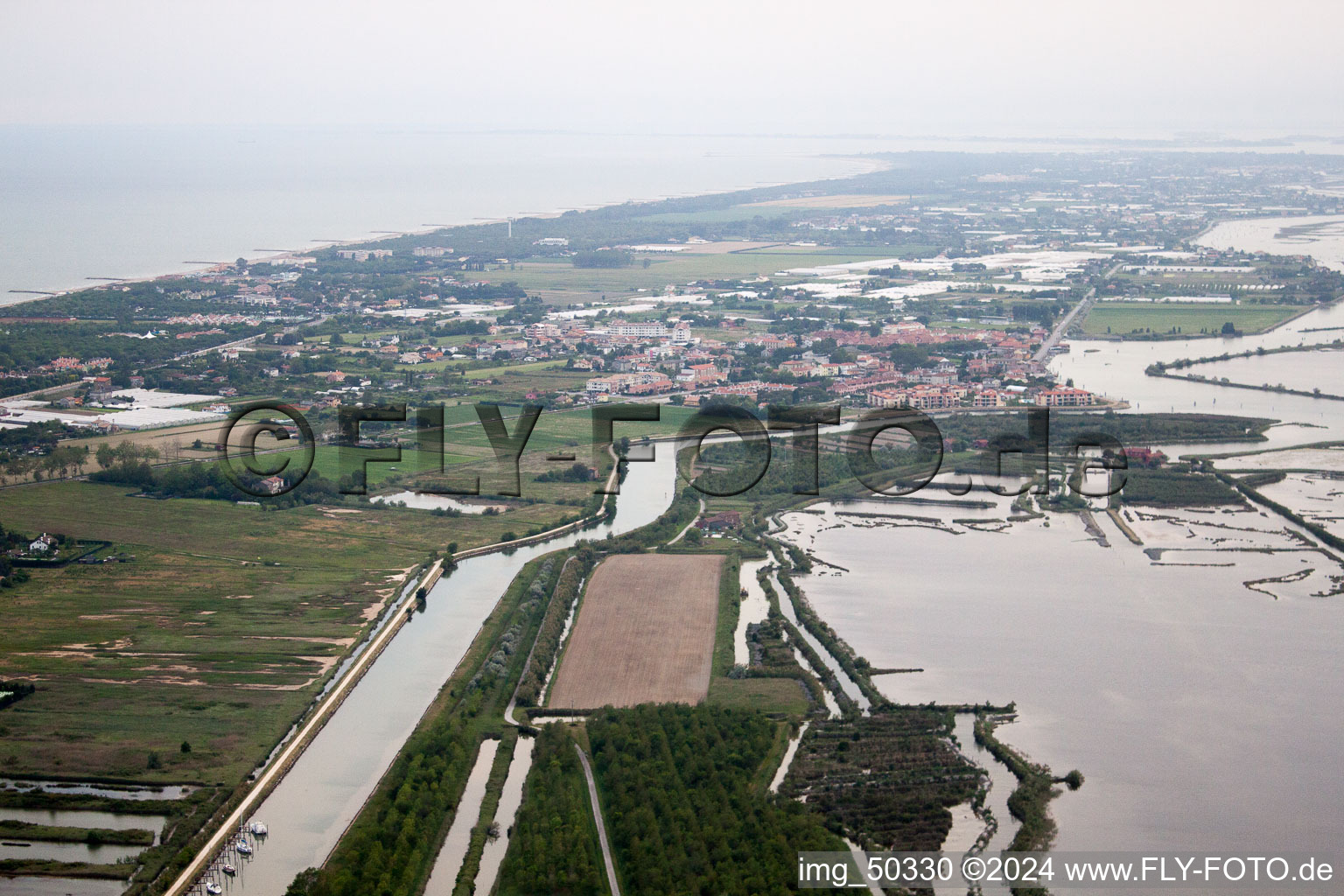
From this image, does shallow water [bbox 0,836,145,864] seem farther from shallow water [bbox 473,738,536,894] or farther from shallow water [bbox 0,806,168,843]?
shallow water [bbox 473,738,536,894]

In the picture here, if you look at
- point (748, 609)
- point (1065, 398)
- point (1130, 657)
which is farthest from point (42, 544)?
point (1065, 398)

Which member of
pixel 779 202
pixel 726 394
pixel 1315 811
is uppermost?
pixel 779 202

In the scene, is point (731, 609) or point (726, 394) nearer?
point (731, 609)

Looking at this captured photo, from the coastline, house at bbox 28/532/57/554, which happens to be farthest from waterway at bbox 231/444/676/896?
the coastline

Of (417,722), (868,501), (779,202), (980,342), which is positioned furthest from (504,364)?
(779,202)

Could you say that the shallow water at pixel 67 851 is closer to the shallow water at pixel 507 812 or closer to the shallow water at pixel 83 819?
the shallow water at pixel 83 819

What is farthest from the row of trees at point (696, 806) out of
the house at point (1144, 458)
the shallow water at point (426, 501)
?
the house at point (1144, 458)

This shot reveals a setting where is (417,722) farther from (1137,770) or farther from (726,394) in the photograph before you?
(726,394)
